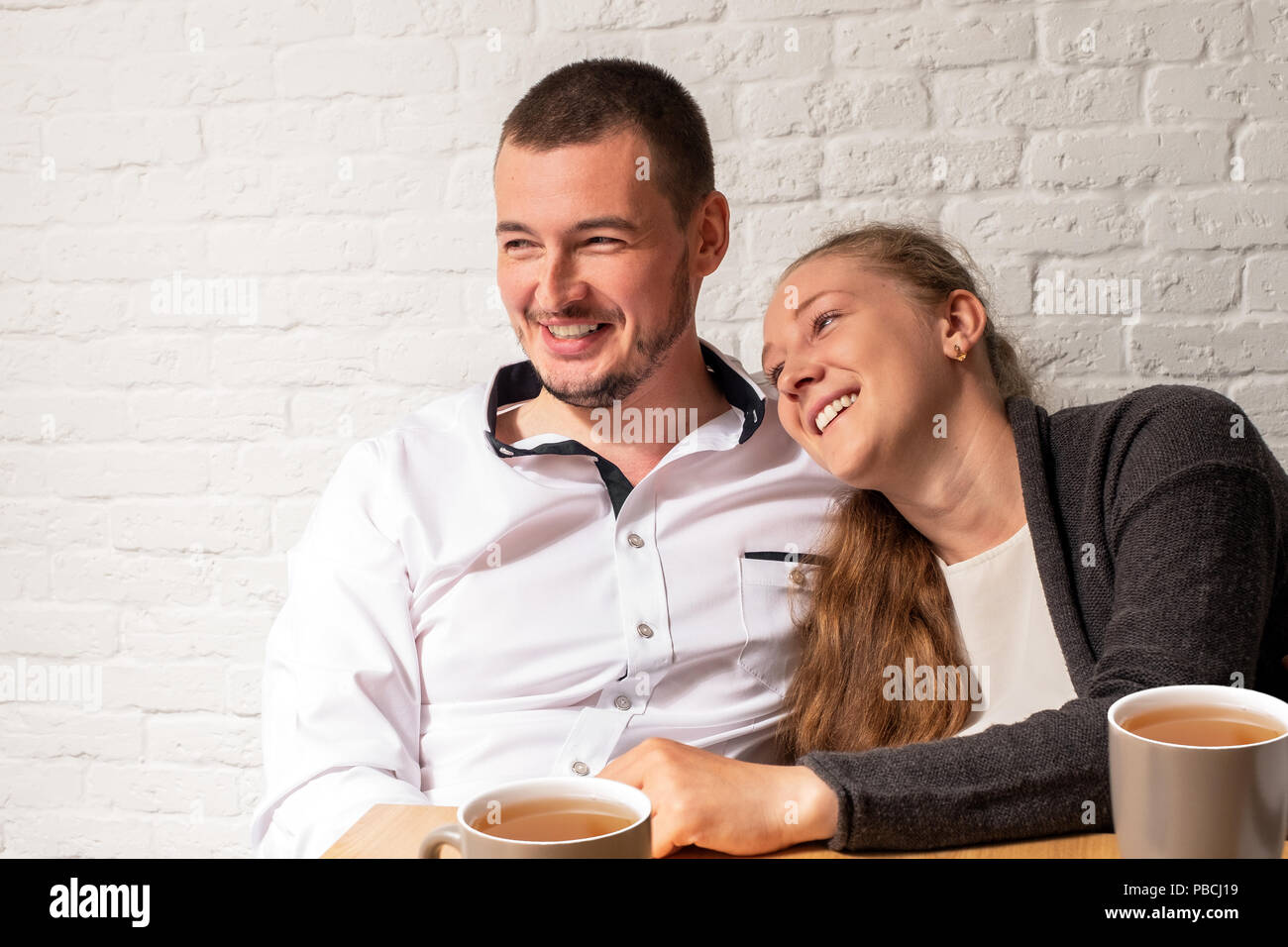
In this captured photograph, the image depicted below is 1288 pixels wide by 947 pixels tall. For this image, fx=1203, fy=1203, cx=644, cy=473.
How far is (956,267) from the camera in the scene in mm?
1463

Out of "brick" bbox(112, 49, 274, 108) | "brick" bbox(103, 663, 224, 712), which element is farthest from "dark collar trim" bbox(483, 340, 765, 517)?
"brick" bbox(103, 663, 224, 712)

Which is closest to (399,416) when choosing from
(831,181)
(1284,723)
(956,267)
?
(831,181)

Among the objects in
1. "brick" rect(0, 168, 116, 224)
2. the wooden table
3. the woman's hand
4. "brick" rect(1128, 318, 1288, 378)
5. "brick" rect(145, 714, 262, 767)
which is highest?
"brick" rect(0, 168, 116, 224)

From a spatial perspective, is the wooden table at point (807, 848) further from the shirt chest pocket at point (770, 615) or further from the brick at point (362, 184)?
the brick at point (362, 184)

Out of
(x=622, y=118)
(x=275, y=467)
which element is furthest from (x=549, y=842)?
(x=275, y=467)

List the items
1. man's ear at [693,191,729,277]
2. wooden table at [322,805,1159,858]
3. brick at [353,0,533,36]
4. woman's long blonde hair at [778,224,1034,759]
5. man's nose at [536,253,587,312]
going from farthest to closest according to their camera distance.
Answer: brick at [353,0,533,36], man's ear at [693,191,729,277], man's nose at [536,253,587,312], woman's long blonde hair at [778,224,1034,759], wooden table at [322,805,1159,858]

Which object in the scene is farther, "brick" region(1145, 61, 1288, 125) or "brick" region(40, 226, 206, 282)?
"brick" region(40, 226, 206, 282)

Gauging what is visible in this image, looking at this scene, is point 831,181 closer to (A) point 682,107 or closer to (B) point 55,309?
(A) point 682,107

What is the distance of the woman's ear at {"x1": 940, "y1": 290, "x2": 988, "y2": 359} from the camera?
1.39m

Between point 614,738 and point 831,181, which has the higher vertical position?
point 831,181

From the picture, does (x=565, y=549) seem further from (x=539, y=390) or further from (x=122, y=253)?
(x=122, y=253)

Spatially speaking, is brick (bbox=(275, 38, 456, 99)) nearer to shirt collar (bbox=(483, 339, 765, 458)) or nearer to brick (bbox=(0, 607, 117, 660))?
shirt collar (bbox=(483, 339, 765, 458))

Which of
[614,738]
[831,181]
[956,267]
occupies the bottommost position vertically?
[614,738]
